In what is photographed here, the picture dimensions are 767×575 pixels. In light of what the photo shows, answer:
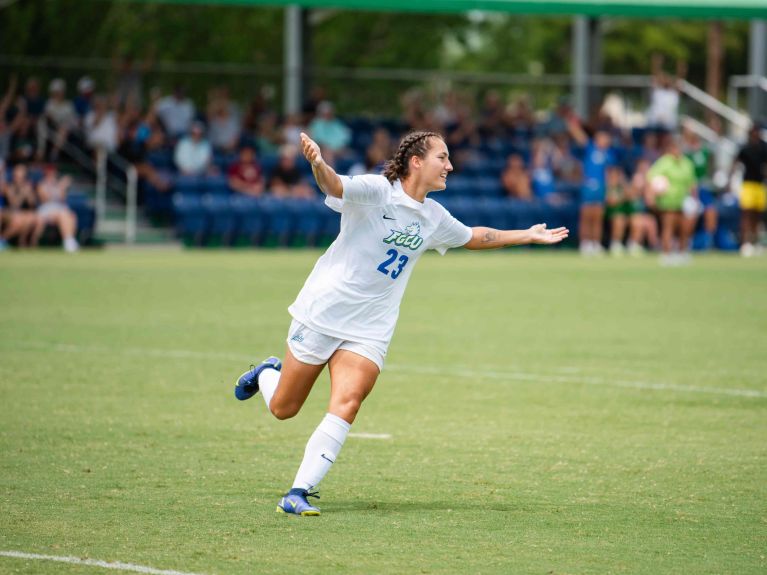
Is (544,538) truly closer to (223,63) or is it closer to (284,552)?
(284,552)

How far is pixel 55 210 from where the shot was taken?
26.4 metres

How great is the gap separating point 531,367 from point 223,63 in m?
35.9

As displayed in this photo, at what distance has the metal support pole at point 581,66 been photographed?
3622cm

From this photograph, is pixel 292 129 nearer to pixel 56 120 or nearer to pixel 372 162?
pixel 372 162

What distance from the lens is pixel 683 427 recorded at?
9.77 meters

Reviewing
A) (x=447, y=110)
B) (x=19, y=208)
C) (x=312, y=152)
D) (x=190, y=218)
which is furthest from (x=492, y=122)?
(x=312, y=152)

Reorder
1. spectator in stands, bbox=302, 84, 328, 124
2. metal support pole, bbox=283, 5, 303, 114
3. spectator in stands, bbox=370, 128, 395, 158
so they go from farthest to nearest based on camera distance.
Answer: metal support pole, bbox=283, 5, 303, 114 → spectator in stands, bbox=302, 84, 328, 124 → spectator in stands, bbox=370, 128, 395, 158

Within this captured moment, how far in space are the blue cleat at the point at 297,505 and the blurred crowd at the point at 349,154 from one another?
65.1 ft

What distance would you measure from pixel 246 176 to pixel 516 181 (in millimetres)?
6184

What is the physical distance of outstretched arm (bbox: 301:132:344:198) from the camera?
6508mm

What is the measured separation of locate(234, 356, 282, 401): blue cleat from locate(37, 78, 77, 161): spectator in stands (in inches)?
826

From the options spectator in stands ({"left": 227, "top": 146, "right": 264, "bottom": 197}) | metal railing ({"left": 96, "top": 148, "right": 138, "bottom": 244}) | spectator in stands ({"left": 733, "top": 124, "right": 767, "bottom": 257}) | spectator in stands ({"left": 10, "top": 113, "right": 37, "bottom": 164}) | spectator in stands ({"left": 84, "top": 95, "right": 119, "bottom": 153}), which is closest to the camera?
spectator in stands ({"left": 10, "top": 113, "right": 37, "bottom": 164})

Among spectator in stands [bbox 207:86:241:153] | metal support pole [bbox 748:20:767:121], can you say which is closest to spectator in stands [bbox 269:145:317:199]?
spectator in stands [bbox 207:86:241:153]

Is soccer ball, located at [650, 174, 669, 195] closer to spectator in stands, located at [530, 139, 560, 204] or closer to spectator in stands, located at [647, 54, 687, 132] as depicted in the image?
spectator in stands, located at [530, 139, 560, 204]
